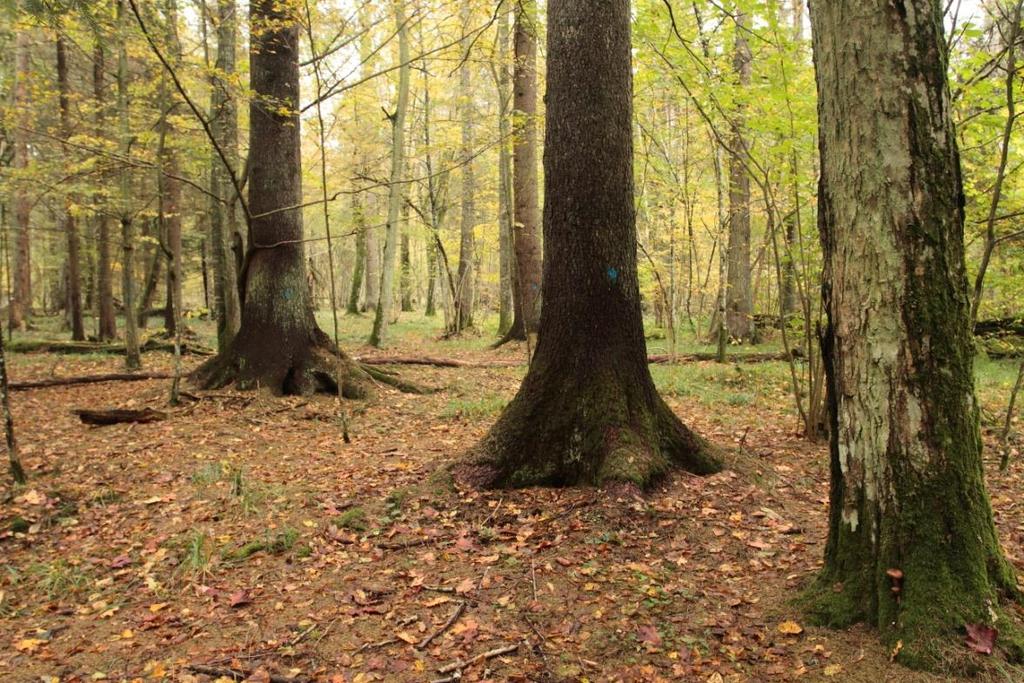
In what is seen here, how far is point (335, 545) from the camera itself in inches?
164

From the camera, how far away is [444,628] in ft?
10.4

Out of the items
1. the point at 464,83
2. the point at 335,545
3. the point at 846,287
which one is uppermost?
the point at 464,83

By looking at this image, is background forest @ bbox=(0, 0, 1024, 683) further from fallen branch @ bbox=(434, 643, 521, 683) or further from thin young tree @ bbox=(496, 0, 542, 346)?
thin young tree @ bbox=(496, 0, 542, 346)

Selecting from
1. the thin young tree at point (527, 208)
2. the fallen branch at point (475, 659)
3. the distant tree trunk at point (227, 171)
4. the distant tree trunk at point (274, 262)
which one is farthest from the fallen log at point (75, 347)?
the fallen branch at point (475, 659)

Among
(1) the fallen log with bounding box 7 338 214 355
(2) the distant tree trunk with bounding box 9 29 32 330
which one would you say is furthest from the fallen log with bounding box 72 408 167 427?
(2) the distant tree trunk with bounding box 9 29 32 330

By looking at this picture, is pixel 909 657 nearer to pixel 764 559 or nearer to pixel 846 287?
pixel 764 559

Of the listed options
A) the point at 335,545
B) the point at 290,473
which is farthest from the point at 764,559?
the point at 290,473

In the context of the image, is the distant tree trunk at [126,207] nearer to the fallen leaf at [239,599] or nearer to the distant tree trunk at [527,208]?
the distant tree trunk at [527,208]

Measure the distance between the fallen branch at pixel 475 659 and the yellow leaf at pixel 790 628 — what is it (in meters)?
1.30

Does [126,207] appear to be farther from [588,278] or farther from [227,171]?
[588,278]

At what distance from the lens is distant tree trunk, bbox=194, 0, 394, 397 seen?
8.18 meters

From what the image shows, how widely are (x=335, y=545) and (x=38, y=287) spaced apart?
44.5 m

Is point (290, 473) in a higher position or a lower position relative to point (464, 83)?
lower

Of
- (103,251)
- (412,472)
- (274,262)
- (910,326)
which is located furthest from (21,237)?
(910,326)
